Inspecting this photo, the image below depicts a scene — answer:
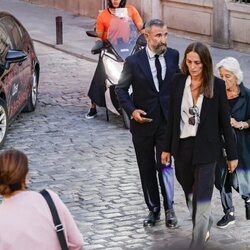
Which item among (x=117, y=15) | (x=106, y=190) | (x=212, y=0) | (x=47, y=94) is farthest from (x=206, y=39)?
(x=106, y=190)

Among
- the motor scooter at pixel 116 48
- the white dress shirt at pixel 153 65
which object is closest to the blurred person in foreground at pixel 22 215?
the white dress shirt at pixel 153 65

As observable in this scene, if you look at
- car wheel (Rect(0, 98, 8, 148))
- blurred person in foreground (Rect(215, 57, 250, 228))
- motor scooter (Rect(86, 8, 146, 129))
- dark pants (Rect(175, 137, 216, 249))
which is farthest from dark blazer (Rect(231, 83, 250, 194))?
motor scooter (Rect(86, 8, 146, 129))

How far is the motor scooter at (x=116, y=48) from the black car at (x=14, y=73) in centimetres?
110

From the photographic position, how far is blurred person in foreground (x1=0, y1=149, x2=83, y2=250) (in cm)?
498

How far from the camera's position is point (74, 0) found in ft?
89.2

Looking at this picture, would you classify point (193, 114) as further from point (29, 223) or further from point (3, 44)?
point (3, 44)

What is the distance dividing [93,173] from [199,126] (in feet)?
11.1

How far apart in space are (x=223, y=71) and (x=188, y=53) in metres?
0.81

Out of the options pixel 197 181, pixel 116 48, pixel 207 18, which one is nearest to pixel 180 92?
pixel 197 181

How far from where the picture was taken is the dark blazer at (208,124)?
298 inches

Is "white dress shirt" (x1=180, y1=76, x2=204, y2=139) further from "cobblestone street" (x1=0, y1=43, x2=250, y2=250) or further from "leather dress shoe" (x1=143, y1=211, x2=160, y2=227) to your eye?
"leather dress shoe" (x1=143, y1=211, x2=160, y2=227)

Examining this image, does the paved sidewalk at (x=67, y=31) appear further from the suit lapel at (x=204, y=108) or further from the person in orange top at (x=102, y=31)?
the suit lapel at (x=204, y=108)

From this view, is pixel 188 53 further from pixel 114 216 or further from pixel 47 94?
pixel 47 94

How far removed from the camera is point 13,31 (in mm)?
13562
